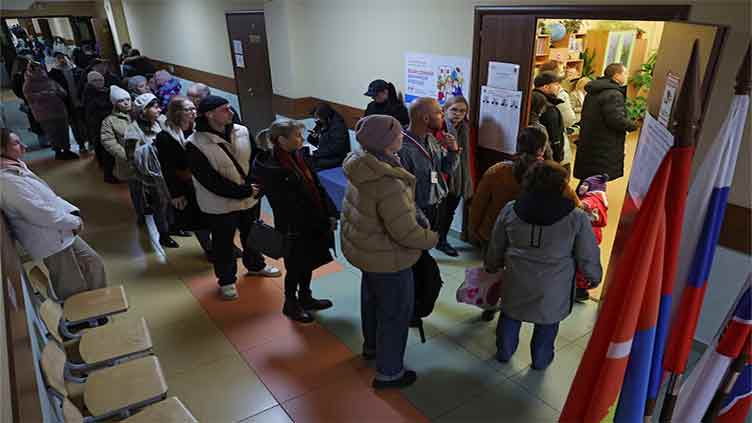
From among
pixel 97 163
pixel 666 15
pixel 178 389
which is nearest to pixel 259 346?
pixel 178 389

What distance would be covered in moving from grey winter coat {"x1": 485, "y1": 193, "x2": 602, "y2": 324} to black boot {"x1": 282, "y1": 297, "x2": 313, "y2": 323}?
4.89 feet

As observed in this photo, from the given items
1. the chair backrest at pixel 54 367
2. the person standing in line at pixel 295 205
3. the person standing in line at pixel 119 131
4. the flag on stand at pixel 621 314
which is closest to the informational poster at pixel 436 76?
the person standing in line at pixel 295 205

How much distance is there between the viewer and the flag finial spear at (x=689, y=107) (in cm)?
157

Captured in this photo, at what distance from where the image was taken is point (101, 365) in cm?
266

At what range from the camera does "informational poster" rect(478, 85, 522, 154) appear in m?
3.96

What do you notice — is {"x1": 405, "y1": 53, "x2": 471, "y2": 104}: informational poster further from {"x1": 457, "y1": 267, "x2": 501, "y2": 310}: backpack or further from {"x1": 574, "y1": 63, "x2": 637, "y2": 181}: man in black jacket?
{"x1": 457, "y1": 267, "x2": 501, "y2": 310}: backpack

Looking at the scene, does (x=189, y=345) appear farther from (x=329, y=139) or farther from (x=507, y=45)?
(x=507, y=45)

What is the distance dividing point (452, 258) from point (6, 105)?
12.9 m

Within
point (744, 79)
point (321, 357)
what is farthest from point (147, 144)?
point (744, 79)

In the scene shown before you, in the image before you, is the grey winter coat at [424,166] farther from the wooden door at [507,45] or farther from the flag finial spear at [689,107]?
the flag finial spear at [689,107]

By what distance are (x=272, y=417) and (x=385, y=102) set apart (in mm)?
2867

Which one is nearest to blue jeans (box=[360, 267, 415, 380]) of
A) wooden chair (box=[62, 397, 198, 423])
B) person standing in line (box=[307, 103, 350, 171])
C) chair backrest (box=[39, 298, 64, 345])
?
wooden chair (box=[62, 397, 198, 423])

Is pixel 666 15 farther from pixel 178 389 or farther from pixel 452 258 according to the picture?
pixel 178 389

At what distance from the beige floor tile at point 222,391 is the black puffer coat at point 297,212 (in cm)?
79
